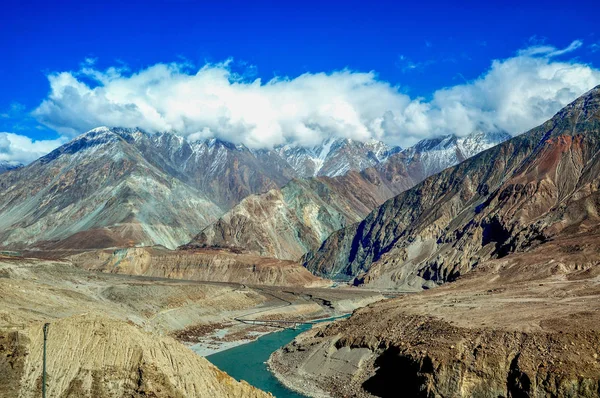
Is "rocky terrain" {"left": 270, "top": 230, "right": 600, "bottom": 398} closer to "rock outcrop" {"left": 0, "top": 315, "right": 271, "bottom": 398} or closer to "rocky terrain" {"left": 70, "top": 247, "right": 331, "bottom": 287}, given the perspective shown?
"rock outcrop" {"left": 0, "top": 315, "right": 271, "bottom": 398}

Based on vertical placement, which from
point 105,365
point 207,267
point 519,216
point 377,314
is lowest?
point 105,365

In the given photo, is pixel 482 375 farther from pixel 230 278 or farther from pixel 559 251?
pixel 230 278

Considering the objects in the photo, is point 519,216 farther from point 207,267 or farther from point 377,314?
point 377,314

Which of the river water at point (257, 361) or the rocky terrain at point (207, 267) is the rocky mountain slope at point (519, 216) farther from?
the river water at point (257, 361)

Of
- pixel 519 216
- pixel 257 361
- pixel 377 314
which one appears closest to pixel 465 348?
pixel 377 314

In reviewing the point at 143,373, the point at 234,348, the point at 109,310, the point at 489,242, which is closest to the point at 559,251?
the point at 489,242

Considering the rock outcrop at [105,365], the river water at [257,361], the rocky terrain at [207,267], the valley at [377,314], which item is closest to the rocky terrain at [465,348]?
the valley at [377,314]
